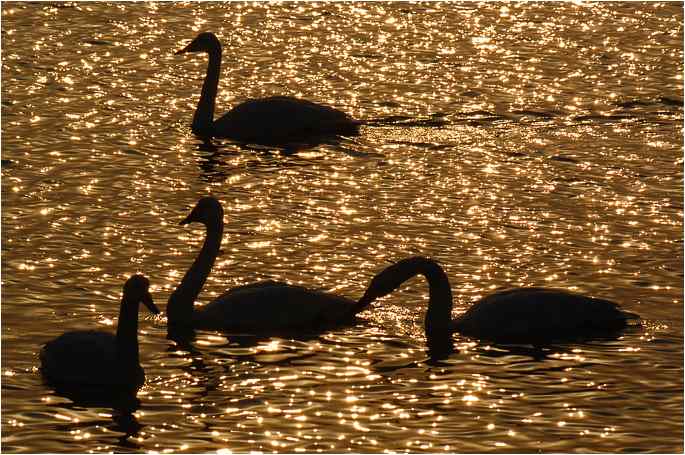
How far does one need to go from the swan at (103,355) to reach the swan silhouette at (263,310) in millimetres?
1645

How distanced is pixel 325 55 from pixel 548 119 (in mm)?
5019

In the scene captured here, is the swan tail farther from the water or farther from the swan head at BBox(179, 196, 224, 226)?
the swan head at BBox(179, 196, 224, 226)

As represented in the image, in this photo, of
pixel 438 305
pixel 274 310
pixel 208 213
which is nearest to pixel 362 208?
pixel 208 213

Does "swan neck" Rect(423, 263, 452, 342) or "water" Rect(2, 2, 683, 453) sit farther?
"swan neck" Rect(423, 263, 452, 342)

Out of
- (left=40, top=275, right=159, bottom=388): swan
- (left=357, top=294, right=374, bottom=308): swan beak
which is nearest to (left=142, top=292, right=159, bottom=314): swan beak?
(left=40, top=275, right=159, bottom=388): swan

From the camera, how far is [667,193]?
25141mm

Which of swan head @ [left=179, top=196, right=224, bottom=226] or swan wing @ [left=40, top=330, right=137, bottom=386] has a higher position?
swan head @ [left=179, top=196, right=224, bottom=226]

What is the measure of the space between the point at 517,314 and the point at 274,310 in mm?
2533

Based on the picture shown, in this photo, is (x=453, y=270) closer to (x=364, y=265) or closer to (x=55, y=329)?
(x=364, y=265)

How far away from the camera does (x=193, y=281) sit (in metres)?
20.4

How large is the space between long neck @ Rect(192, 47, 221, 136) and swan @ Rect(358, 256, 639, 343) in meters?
9.20

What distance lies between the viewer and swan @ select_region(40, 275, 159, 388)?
58.5 ft

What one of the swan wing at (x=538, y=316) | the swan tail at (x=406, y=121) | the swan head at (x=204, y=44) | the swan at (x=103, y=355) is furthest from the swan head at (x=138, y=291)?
the swan head at (x=204, y=44)

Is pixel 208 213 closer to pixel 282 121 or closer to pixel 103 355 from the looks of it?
pixel 103 355
